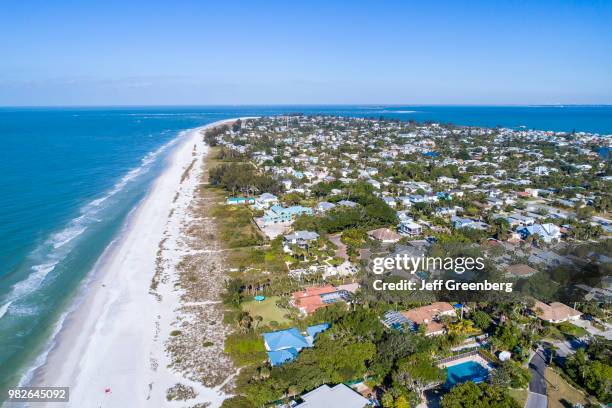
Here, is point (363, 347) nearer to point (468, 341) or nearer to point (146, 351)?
point (468, 341)

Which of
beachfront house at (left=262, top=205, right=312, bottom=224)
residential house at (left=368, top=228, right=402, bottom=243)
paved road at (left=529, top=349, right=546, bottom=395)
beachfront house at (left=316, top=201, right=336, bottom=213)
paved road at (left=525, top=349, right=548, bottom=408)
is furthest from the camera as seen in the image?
beachfront house at (left=316, top=201, right=336, bottom=213)

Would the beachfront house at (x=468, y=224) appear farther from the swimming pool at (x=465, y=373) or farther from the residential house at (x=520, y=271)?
the swimming pool at (x=465, y=373)

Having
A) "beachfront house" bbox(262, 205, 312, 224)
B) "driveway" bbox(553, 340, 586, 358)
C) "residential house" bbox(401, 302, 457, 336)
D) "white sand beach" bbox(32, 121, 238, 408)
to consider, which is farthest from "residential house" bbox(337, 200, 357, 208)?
"driveway" bbox(553, 340, 586, 358)

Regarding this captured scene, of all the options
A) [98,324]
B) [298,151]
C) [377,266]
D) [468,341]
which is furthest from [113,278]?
[298,151]

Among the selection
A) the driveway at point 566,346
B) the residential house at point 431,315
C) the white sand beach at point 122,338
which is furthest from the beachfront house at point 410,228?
the white sand beach at point 122,338

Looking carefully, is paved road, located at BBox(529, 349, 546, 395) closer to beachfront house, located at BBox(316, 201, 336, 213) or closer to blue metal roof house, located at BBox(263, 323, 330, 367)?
blue metal roof house, located at BBox(263, 323, 330, 367)

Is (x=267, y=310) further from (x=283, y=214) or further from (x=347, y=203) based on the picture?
(x=347, y=203)
